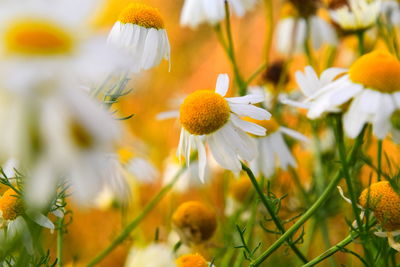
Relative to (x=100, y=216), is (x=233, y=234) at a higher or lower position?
higher

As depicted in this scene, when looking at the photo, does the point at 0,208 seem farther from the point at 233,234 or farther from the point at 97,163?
the point at 233,234

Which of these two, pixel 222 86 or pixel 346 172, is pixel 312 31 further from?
pixel 346 172

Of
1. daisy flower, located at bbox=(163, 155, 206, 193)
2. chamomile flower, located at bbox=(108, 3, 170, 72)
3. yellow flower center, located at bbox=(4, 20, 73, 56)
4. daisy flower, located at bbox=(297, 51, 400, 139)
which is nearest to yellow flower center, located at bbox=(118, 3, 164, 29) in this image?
chamomile flower, located at bbox=(108, 3, 170, 72)

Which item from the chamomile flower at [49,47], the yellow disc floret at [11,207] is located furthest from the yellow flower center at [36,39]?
the yellow disc floret at [11,207]

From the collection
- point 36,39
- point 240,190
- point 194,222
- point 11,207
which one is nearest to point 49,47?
point 36,39

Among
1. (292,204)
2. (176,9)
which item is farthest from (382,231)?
(176,9)

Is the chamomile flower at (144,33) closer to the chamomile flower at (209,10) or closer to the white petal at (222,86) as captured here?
the white petal at (222,86)

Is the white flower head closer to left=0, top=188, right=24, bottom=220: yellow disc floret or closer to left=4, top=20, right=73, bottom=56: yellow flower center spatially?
left=0, top=188, right=24, bottom=220: yellow disc floret
